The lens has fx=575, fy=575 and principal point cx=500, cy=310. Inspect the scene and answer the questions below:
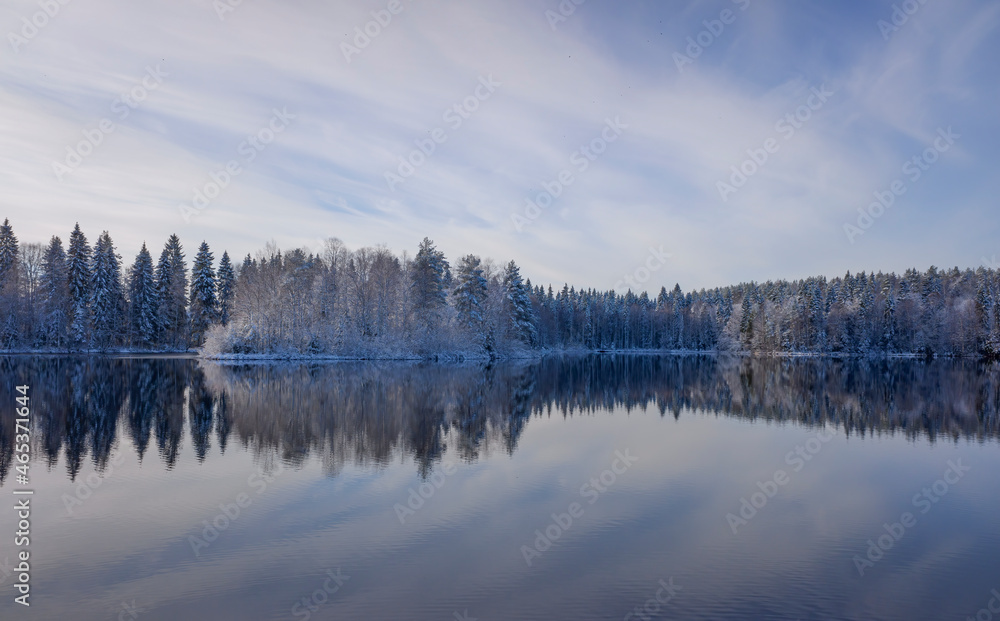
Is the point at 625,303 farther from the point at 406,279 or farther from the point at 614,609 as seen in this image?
the point at 614,609

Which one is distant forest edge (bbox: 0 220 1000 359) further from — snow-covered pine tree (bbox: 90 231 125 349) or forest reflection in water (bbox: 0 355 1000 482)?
forest reflection in water (bbox: 0 355 1000 482)

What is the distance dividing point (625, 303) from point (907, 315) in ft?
181

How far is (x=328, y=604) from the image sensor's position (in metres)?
7.38

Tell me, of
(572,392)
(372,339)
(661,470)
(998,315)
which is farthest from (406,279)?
(998,315)
